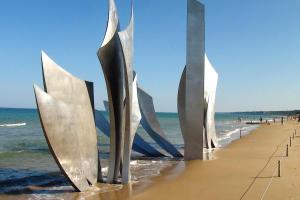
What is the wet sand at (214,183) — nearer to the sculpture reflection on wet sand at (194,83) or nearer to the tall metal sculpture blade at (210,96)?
the sculpture reflection on wet sand at (194,83)

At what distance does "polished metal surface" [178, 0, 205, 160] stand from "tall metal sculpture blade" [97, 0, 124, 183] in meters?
5.12

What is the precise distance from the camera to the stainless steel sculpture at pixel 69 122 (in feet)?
31.0

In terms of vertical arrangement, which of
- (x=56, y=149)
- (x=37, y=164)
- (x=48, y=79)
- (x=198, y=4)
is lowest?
(x=37, y=164)

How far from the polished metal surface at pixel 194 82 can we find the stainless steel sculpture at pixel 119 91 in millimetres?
4678

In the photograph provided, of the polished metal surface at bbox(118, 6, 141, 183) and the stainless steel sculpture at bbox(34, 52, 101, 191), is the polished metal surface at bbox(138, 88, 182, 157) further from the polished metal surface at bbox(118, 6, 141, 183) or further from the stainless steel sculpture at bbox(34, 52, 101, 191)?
the stainless steel sculpture at bbox(34, 52, 101, 191)

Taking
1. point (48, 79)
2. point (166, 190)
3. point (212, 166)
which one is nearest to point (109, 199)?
point (166, 190)

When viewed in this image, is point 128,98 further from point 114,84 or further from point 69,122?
point 69,122

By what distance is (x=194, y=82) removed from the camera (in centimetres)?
1605

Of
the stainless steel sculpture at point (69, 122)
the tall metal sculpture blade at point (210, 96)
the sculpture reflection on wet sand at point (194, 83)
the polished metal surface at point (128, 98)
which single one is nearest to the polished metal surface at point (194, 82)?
the sculpture reflection on wet sand at point (194, 83)

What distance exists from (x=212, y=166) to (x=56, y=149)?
7.00 m

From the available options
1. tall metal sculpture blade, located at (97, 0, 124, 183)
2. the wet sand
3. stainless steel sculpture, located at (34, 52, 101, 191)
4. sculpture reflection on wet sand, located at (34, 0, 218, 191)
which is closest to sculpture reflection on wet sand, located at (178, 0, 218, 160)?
the wet sand

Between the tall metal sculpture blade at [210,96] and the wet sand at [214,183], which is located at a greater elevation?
the tall metal sculpture blade at [210,96]

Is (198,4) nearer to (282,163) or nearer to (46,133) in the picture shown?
(282,163)

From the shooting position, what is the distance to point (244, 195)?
9.86 meters
